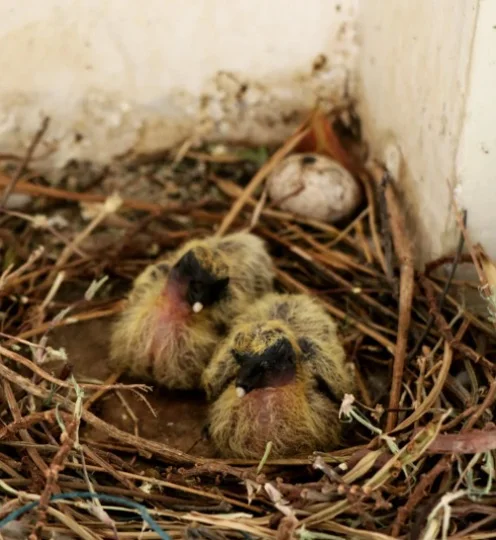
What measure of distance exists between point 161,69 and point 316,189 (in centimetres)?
57

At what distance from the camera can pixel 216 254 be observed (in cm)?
206

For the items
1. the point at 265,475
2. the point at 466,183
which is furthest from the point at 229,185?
the point at 265,475

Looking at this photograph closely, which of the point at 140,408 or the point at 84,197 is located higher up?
the point at 84,197

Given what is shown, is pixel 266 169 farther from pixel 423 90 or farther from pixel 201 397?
pixel 201 397

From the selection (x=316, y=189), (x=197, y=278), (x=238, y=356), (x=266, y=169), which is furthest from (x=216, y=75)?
(x=238, y=356)

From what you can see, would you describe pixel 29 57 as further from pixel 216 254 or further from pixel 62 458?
pixel 62 458

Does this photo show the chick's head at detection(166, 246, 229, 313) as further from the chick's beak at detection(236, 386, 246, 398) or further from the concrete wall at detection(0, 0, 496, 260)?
the concrete wall at detection(0, 0, 496, 260)

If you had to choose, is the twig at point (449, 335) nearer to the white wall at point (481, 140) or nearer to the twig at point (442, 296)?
the twig at point (442, 296)

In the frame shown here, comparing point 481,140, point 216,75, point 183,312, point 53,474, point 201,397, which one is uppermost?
point 481,140

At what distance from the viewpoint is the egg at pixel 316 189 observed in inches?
93.4

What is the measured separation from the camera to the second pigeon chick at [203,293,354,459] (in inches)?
68.9

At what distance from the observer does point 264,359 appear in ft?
5.68

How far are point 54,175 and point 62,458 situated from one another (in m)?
1.29

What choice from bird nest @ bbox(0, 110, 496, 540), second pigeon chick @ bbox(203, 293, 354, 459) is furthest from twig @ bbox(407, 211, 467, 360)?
second pigeon chick @ bbox(203, 293, 354, 459)
